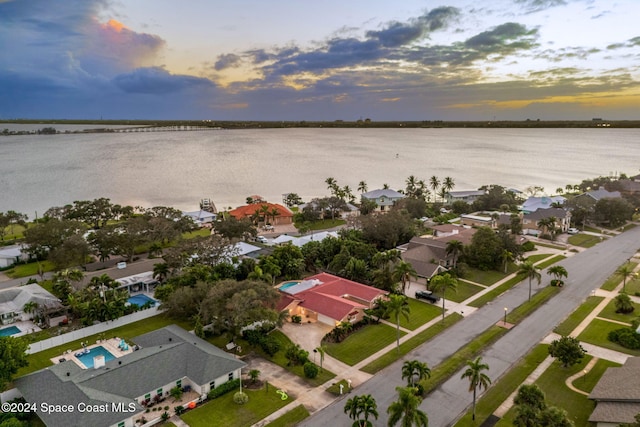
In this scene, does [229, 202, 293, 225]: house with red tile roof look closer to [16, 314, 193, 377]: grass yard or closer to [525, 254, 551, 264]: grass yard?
[16, 314, 193, 377]: grass yard

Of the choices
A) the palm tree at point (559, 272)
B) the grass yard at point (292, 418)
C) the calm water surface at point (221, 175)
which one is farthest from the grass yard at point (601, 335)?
the calm water surface at point (221, 175)

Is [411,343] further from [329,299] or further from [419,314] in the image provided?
[329,299]

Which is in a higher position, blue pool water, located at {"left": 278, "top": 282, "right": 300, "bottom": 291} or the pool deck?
blue pool water, located at {"left": 278, "top": 282, "right": 300, "bottom": 291}

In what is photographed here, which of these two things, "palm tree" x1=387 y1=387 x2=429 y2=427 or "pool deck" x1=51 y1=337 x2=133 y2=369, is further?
"pool deck" x1=51 y1=337 x2=133 y2=369

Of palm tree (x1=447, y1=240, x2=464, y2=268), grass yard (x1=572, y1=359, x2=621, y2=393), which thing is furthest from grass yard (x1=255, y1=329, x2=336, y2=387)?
palm tree (x1=447, y1=240, x2=464, y2=268)

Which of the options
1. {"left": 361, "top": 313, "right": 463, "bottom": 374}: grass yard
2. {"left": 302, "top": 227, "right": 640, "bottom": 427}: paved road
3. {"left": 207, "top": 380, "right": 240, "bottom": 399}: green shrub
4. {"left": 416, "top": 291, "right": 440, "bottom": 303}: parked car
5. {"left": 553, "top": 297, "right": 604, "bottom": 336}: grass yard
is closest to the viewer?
{"left": 302, "top": 227, "right": 640, "bottom": 427}: paved road

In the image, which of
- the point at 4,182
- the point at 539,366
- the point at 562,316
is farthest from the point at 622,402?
the point at 4,182

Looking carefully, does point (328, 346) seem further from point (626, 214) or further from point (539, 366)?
point (626, 214)

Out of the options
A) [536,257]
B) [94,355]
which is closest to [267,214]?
[536,257]
